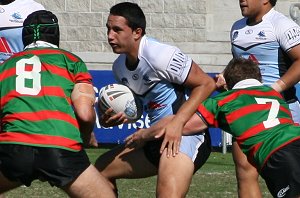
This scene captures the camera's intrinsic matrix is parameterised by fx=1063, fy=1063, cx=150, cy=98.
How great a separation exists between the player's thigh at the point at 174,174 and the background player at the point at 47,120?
2.39ft

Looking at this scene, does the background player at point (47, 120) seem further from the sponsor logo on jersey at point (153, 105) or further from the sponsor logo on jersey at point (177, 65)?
the sponsor logo on jersey at point (153, 105)

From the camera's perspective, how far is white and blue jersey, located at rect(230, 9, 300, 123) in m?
8.48

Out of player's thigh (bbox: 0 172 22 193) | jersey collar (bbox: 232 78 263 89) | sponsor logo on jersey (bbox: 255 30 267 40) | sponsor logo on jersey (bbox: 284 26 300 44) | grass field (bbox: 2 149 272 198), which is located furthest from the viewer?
grass field (bbox: 2 149 272 198)

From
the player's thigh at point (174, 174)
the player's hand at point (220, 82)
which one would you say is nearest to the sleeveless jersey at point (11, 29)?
the player's hand at point (220, 82)

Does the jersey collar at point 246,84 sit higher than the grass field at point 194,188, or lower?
higher

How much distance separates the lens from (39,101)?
6715 millimetres

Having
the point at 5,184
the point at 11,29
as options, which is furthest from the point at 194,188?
the point at 5,184

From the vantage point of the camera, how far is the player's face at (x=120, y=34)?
777 centimetres

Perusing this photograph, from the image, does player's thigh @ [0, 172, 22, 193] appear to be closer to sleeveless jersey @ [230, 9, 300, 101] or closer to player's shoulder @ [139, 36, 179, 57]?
player's shoulder @ [139, 36, 179, 57]

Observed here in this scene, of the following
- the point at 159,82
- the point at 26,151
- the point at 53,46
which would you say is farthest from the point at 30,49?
the point at 159,82

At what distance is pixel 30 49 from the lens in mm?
6945

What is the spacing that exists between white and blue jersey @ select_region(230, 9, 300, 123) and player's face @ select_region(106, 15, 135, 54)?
126cm

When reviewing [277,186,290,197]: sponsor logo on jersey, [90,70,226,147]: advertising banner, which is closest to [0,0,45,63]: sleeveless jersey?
[277,186,290,197]: sponsor logo on jersey

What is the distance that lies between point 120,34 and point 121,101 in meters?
0.49
